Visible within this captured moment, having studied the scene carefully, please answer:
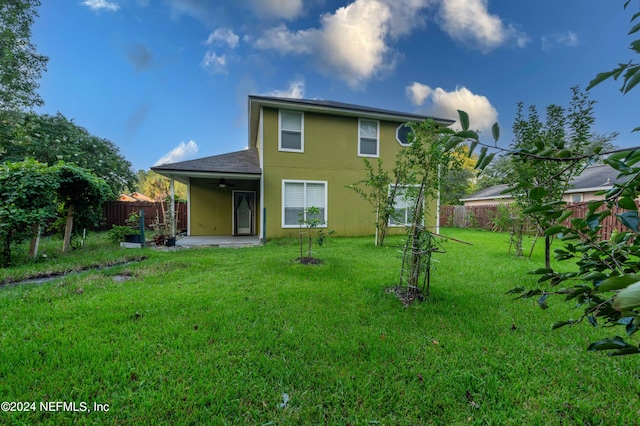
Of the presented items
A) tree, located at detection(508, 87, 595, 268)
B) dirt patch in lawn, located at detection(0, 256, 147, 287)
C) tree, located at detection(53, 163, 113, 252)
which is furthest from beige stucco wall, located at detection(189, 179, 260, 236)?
tree, located at detection(508, 87, 595, 268)

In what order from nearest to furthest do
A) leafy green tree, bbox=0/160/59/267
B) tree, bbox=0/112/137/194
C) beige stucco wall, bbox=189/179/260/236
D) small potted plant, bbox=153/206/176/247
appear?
leafy green tree, bbox=0/160/59/267
small potted plant, bbox=153/206/176/247
beige stucco wall, bbox=189/179/260/236
tree, bbox=0/112/137/194

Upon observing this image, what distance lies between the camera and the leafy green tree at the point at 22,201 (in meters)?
5.08

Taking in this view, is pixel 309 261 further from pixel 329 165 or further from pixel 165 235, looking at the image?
pixel 165 235

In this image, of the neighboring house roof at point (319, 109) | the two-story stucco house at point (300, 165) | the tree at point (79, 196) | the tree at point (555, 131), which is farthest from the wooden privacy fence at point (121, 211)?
the tree at point (555, 131)

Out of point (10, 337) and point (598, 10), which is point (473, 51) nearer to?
point (598, 10)

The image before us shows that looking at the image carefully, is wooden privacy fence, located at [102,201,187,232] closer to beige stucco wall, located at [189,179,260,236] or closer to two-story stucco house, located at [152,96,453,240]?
beige stucco wall, located at [189,179,260,236]

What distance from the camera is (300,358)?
2387mm

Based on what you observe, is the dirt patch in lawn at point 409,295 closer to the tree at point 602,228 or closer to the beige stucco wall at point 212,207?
the tree at point 602,228

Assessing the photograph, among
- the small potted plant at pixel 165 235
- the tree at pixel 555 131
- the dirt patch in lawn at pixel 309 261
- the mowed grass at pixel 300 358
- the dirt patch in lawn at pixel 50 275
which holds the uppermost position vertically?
the tree at pixel 555 131

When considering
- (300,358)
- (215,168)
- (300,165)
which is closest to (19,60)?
(215,168)

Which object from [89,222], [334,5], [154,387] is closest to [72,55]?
[89,222]

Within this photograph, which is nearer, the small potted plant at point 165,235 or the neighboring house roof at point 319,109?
the small potted plant at point 165,235

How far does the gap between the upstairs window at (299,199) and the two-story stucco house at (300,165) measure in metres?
0.04

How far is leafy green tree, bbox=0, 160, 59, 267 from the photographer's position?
508cm
